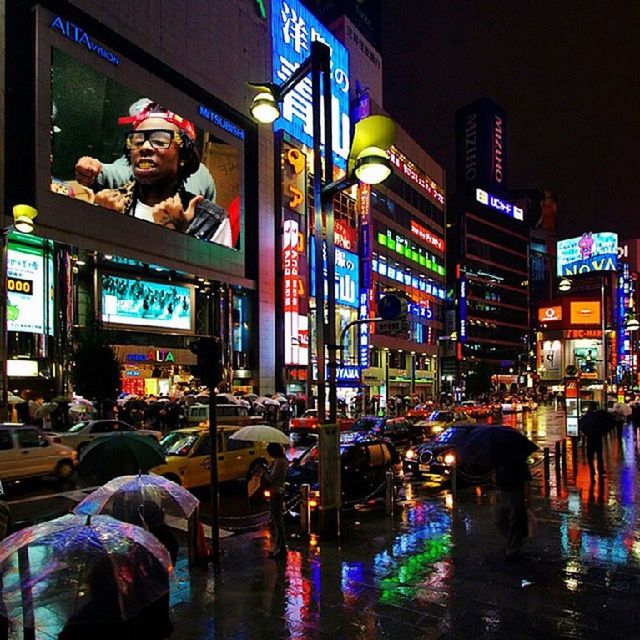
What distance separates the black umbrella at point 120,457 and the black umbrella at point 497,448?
4.58 m

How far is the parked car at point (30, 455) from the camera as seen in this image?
15.1m

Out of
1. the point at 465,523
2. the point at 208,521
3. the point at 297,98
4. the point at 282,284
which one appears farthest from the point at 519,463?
the point at 297,98

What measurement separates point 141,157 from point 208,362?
36.9 metres

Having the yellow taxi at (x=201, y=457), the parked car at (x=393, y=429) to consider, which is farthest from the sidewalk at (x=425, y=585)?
Answer: the parked car at (x=393, y=429)

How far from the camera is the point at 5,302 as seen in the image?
31.3 m

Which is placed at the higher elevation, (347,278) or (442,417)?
(347,278)

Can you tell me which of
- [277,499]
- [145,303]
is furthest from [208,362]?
[145,303]

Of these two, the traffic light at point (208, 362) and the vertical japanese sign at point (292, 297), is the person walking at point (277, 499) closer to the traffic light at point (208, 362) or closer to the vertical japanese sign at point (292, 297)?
the traffic light at point (208, 362)

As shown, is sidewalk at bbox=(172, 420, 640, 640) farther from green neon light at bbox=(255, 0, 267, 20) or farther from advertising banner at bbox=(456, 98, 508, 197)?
advertising banner at bbox=(456, 98, 508, 197)

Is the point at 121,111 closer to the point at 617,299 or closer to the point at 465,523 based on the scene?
the point at 465,523

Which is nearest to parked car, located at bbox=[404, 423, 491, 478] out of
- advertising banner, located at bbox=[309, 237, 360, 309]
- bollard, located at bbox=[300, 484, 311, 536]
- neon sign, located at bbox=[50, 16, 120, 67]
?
bollard, located at bbox=[300, 484, 311, 536]

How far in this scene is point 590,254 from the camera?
122375mm

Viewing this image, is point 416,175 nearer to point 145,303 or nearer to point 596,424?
point 145,303

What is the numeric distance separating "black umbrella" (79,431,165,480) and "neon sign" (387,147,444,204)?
6586 cm
